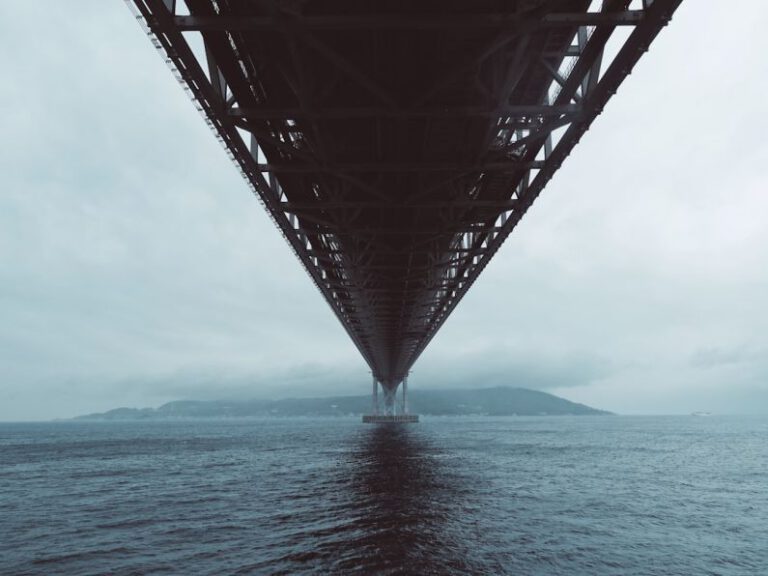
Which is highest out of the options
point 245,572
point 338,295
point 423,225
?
point 338,295

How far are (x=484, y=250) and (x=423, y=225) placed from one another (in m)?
4.30

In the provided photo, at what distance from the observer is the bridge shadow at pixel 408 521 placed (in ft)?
41.5

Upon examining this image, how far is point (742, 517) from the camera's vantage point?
20047 millimetres

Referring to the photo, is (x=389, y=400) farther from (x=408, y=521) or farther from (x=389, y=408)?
(x=408, y=521)

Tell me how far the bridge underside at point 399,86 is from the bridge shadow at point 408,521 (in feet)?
32.1

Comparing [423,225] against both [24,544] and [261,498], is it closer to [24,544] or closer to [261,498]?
[261,498]

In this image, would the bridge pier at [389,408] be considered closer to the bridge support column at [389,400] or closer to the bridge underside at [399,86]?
the bridge support column at [389,400]

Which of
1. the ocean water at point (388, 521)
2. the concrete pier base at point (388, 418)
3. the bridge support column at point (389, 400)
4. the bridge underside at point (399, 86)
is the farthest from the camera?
the concrete pier base at point (388, 418)

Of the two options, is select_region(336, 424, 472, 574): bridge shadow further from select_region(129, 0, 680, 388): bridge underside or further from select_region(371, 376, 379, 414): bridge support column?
select_region(371, 376, 379, 414): bridge support column

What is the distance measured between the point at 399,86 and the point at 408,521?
12694 millimetres

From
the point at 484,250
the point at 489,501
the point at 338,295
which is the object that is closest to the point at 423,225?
the point at 484,250

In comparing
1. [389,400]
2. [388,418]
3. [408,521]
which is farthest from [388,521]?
[388,418]

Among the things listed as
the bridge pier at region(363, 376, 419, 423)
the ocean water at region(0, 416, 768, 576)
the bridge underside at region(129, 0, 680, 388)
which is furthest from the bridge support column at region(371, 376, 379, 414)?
the bridge underside at region(129, 0, 680, 388)

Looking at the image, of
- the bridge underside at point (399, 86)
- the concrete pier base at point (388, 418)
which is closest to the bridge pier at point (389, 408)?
the concrete pier base at point (388, 418)
